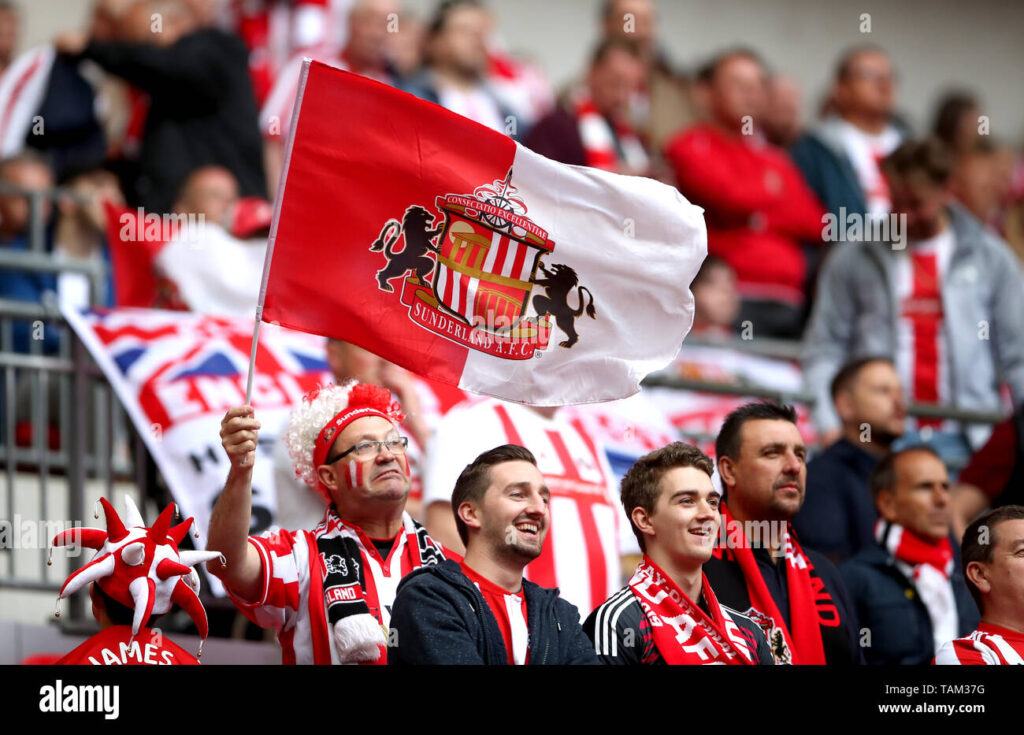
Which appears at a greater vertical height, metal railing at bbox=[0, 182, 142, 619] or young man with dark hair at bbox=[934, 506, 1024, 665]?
metal railing at bbox=[0, 182, 142, 619]

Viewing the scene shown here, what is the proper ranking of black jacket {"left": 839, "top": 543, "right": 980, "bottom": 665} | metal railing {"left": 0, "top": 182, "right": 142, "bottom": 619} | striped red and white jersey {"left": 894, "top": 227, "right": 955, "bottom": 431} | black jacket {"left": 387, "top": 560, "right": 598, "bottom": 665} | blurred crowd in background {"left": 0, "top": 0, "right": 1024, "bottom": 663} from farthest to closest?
striped red and white jersey {"left": 894, "top": 227, "right": 955, "bottom": 431} → blurred crowd in background {"left": 0, "top": 0, "right": 1024, "bottom": 663} → metal railing {"left": 0, "top": 182, "right": 142, "bottom": 619} → black jacket {"left": 839, "top": 543, "right": 980, "bottom": 665} → black jacket {"left": 387, "top": 560, "right": 598, "bottom": 665}

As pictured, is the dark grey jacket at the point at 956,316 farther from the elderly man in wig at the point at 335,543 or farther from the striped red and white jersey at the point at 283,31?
the elderly man in wig at the point at 335,543

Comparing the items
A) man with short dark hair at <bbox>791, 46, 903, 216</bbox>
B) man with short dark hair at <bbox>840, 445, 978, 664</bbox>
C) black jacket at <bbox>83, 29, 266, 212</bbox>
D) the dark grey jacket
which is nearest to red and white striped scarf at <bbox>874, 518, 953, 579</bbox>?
man with short dark hair at <bbox>840, 445, 978, 664</bbox>

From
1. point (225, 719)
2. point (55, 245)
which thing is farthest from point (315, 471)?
point (55, 245)

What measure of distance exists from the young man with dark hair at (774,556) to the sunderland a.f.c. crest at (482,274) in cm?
71

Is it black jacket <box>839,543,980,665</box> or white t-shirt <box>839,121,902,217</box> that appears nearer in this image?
black jacket <box>839,543,980,665</box>

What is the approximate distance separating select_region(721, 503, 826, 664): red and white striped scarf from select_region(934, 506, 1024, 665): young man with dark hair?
402mm

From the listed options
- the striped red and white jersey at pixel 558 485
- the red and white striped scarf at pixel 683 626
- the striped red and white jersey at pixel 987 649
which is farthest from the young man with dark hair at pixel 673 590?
the striped red and white jersey at pixel 558 485

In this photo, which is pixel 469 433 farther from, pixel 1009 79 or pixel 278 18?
pixel 1009 79

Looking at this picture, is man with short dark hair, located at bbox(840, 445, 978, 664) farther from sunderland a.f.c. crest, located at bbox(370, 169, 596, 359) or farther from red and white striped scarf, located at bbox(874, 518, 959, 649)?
sunderland a.f.c. crest, located at bbox(370, 169, 596, 359)

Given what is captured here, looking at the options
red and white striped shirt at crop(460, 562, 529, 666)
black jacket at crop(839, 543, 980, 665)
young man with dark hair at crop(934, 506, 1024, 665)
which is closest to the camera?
red and white striped shirt at crop(460, 562, 529, 666)

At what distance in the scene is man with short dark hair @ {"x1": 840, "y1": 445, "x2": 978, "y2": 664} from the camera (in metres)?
6.71

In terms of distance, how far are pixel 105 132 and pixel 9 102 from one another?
23.4 inches

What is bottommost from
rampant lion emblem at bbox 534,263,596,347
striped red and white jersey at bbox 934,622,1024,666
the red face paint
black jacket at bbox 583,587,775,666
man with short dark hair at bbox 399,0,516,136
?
striped red and white jersey at bbox 934,622,1024,666
